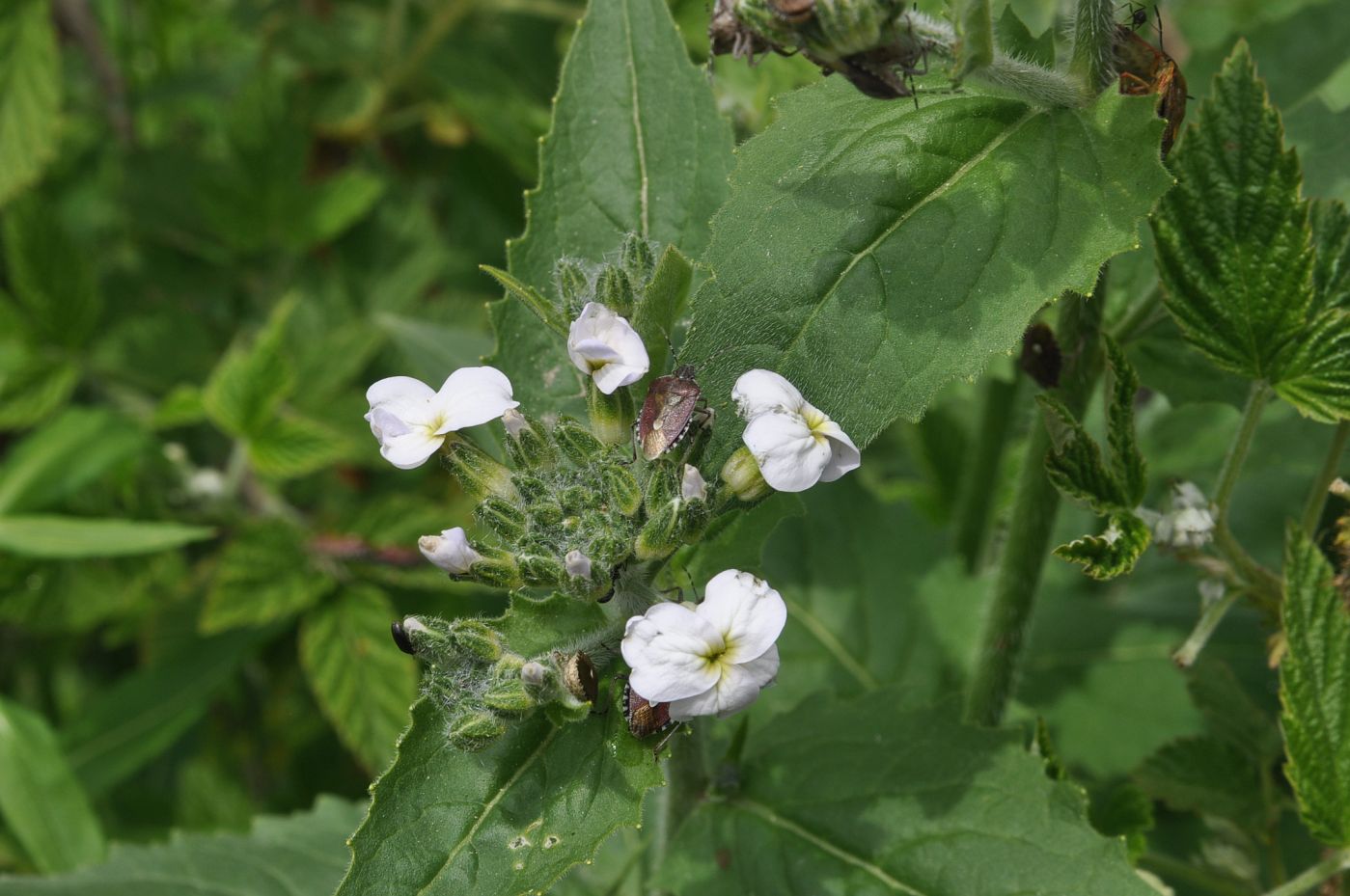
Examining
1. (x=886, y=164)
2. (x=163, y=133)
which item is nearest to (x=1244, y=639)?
(x=886, y=164)

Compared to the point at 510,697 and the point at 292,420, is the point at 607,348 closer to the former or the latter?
the point at 510,697

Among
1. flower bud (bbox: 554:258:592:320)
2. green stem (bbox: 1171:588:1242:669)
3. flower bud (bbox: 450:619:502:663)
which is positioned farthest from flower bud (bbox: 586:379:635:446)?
green stem (bbox: 1171:588:1242:669)

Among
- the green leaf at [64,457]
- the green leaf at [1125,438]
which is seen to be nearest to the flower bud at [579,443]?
the green leaf at [1125,438]

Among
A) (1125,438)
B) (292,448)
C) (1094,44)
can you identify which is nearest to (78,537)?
(292,448)

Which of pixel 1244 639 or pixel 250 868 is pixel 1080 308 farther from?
pixel 250 868

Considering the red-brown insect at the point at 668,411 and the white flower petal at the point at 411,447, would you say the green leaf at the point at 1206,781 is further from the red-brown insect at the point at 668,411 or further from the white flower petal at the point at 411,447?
the white flower petal at the point at 411,447

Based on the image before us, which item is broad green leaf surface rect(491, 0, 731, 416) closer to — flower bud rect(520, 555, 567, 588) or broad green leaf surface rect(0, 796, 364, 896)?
flower bud rect(520, 555, 567, 588)

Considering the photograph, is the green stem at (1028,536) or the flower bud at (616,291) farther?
the green stem at (1028,536)
